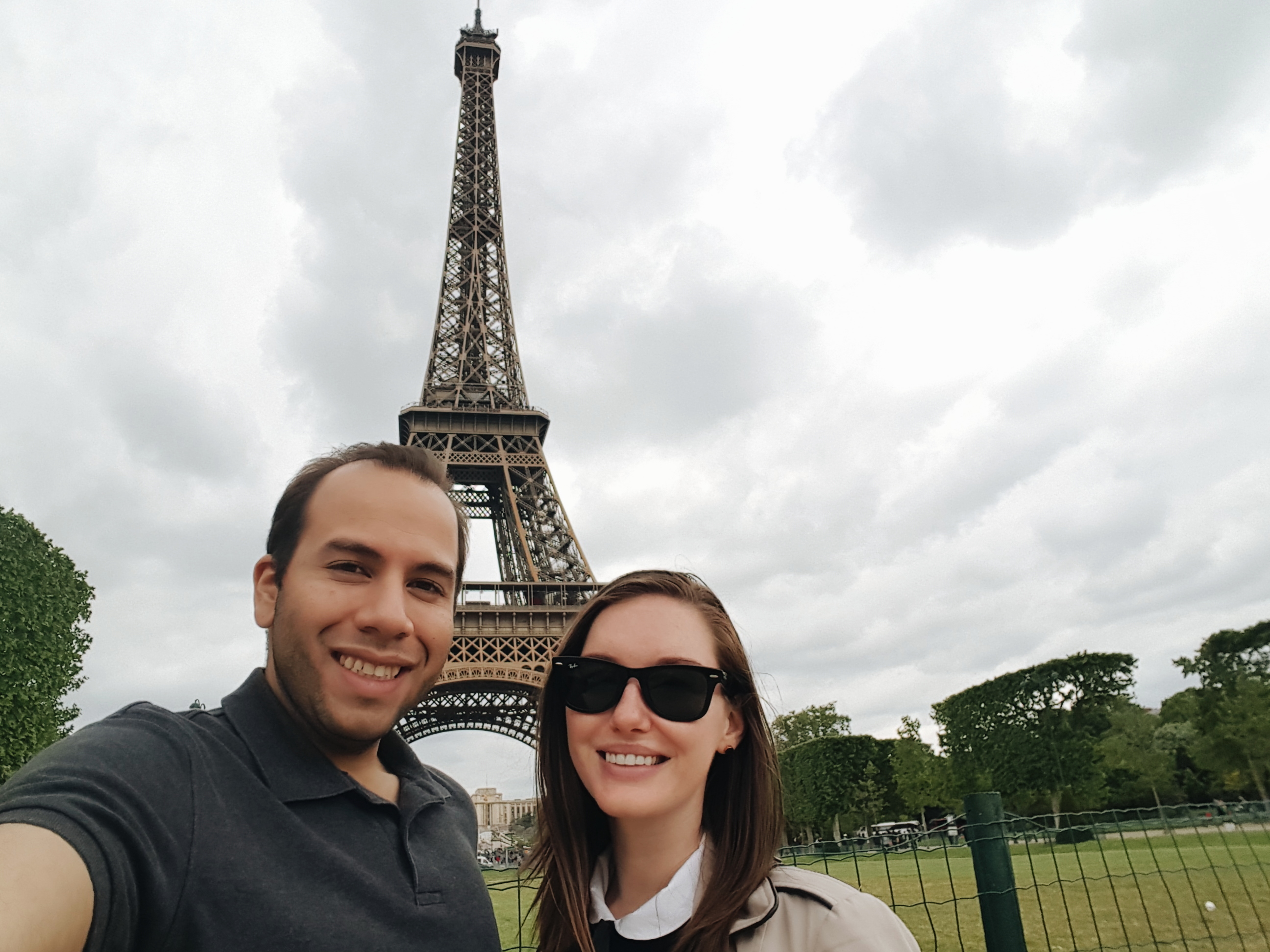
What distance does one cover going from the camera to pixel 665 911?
1.87 meters

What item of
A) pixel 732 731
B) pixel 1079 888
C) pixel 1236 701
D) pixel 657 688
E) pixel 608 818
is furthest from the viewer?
pixel 1236 701

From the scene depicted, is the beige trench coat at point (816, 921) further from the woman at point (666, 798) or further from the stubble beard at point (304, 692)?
the stubble beard at point (304, 692)

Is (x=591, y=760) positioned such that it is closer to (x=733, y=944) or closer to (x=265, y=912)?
(x=733, y=944)

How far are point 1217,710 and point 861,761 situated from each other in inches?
555

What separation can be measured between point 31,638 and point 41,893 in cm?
1990

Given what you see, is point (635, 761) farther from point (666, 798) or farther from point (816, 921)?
point (816, 921)

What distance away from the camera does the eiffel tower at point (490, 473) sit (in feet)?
88.8

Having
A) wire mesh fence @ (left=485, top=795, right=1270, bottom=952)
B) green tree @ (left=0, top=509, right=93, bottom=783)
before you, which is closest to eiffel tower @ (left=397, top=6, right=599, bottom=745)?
green tree @ (left=0, top=509, right=93, bottom=783)

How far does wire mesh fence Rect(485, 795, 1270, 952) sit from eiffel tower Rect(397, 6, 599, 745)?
13.6 m


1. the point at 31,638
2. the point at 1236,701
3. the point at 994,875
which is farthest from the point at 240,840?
the point at 1236,701

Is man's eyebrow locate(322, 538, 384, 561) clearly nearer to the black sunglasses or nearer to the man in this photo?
the man

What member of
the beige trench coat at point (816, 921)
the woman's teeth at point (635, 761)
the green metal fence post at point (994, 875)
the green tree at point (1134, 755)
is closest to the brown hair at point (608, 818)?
the beige trench coat at point (816, 921)

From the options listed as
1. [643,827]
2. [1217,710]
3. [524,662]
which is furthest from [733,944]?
[1217,710]

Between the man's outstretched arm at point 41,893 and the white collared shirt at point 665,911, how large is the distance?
3.88 ft
